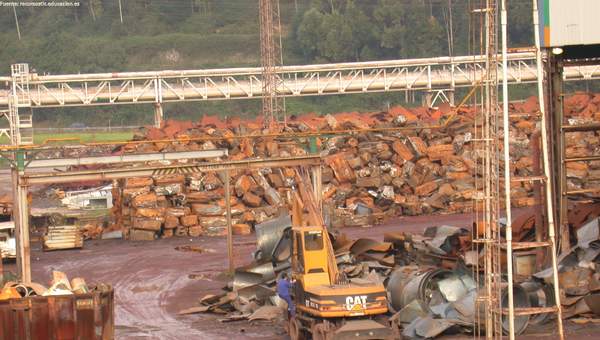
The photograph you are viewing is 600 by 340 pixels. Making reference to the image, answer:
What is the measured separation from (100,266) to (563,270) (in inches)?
691

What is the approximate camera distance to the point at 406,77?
3420 inches

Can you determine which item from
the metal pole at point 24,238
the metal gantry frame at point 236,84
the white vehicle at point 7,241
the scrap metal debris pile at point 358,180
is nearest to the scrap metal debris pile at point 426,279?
the metal pole at point 24,238

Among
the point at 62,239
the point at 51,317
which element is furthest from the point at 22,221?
the point at 62,239

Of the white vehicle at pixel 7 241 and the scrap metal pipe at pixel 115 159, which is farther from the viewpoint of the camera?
the white vehicle at pixel 7 241

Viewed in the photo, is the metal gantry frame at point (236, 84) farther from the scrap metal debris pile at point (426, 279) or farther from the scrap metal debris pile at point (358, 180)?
the scrap metal debris pile at point (426, 279)

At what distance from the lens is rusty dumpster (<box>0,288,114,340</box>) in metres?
21.2

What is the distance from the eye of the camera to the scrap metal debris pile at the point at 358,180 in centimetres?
4553

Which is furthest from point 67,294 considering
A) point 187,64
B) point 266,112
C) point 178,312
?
point 187,64

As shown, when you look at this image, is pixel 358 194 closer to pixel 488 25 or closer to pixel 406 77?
pixel 488 25

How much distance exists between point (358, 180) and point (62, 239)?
12.3m

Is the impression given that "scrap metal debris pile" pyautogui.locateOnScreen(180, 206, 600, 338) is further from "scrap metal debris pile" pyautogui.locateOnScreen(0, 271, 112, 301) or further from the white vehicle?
the white vehicle

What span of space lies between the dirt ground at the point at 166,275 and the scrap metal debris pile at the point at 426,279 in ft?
2.17

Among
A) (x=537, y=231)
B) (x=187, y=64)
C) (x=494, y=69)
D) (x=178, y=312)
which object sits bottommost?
(x=178, y=312)

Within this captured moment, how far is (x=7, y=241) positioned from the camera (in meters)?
40.8
